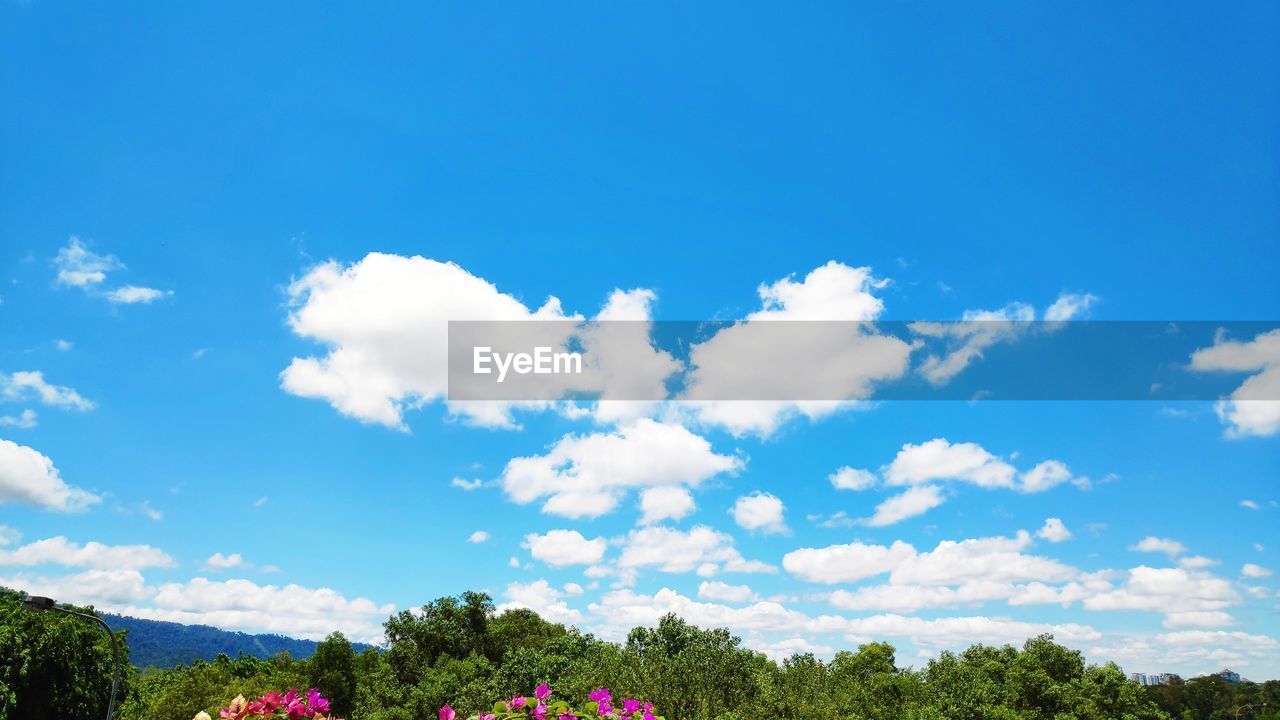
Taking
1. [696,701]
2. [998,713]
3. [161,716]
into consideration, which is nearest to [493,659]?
[161,716]

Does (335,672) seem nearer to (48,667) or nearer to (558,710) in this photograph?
(48,667)

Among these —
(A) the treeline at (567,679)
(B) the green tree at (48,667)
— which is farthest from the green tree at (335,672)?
(B) the green tree at (48,667)

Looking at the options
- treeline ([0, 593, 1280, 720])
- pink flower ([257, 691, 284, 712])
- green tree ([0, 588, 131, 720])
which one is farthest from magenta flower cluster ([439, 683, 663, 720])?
green tree ([0, 588, 131, 720])

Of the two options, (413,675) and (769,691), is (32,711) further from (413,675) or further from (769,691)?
(769,691)

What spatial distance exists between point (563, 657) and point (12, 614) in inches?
1070

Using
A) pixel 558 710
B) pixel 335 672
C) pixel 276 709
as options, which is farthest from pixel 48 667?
pixel 558 710

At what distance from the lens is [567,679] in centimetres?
3981

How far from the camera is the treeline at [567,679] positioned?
29828 millimetres

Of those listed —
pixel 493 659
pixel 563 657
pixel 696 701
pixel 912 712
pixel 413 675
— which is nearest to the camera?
pixel 696 701

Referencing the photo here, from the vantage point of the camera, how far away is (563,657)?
146 ft

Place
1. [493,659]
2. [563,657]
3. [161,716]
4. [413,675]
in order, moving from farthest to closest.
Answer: [493,659], [413,675], [563,657], [161,716]

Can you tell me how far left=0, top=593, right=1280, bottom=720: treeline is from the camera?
1174 inches

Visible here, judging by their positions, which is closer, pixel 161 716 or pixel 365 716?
pixel 161 716

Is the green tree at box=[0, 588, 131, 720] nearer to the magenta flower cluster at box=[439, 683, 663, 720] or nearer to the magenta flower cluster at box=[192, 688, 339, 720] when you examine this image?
the magenta flower cluster at box=[192, 688, 339, 720]
